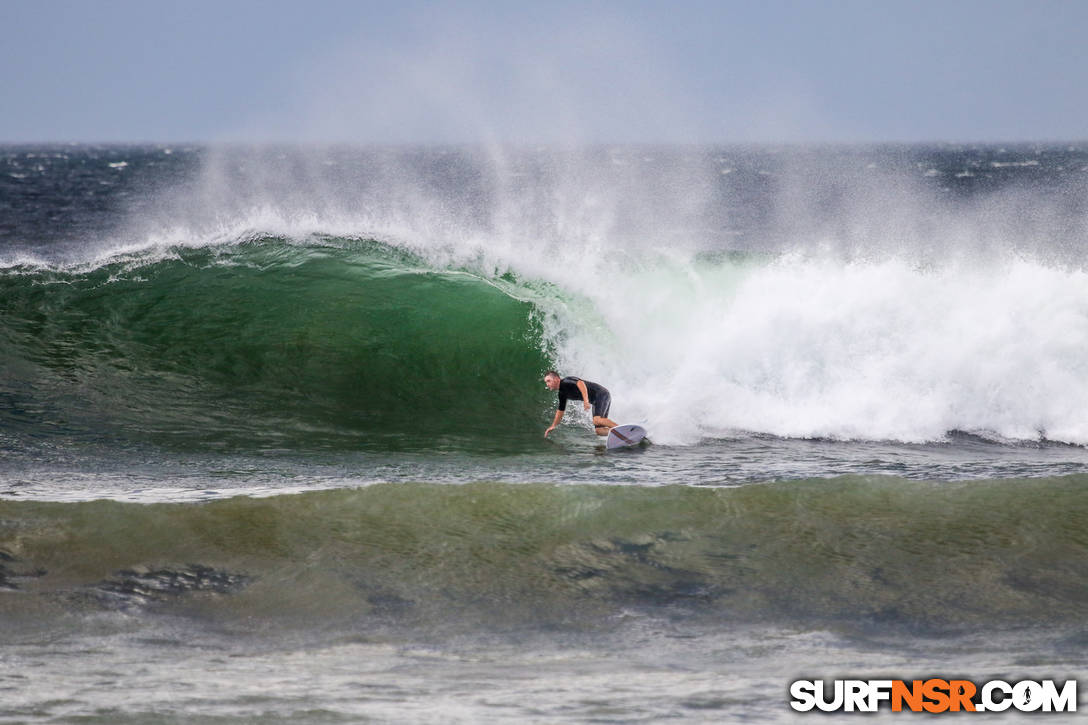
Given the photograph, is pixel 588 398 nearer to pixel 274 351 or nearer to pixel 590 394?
pixel 590 394

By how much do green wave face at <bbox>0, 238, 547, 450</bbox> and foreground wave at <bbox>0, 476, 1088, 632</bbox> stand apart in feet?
9.62

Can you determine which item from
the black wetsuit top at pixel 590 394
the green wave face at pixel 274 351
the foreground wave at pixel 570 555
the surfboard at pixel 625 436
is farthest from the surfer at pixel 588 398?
the foreground wave at pixel 570 555

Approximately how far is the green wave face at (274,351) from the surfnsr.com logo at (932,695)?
5969 millimetres

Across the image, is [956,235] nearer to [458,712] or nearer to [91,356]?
[91,356]

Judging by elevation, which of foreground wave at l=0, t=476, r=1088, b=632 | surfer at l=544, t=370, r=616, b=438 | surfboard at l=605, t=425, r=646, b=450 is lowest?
foreground wave at l=0, t=476, r=1088, b=632

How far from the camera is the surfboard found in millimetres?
9938

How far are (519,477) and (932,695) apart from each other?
472 centimetres

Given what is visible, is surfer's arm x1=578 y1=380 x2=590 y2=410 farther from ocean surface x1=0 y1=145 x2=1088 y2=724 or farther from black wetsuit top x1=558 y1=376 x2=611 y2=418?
ocean surface x1=0 y1=145 x2=1088 y2=724

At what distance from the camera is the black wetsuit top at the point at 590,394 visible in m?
10.4

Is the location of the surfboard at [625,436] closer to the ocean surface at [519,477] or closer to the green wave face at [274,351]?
the ocean surface at [519,477]

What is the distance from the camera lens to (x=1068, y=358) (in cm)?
1188

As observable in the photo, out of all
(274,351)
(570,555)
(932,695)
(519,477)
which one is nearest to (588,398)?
(519,477)

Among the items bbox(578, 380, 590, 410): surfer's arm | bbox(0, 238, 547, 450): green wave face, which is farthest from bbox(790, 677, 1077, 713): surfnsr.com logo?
bbox(0, 238, 547, 450): green wave face

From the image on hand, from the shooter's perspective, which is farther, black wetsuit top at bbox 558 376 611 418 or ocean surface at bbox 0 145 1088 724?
black wetsuit top at bbox 558 376 611 418
